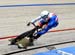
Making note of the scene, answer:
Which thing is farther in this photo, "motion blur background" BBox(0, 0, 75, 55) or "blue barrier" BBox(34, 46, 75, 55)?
"motion blur background" BBox(0, 0, 75, 55)

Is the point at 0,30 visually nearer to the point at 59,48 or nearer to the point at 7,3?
the point at 59,48

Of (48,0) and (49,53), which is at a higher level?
(48,0)

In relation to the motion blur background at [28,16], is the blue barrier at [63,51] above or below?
below

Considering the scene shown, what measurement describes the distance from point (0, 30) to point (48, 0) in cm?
485

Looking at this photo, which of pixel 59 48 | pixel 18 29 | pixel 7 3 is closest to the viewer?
pixel 59 48

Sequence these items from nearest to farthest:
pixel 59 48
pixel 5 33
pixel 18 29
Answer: pixel 59 48, pixel 5 33, pixel 18 29

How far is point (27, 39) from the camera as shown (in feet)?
16.7

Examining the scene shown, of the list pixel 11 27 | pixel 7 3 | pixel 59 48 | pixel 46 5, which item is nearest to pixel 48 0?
pixel 46 5

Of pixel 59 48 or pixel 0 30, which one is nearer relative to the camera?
pixel 59 48

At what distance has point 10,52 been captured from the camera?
16.7 feet

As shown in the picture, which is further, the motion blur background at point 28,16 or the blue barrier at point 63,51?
the motion blur background at point 28,16

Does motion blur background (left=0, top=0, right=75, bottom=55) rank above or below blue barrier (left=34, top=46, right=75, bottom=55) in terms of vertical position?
above

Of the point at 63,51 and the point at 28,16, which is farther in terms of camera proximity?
the point at 28,16

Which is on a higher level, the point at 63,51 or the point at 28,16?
the point at 28,16
